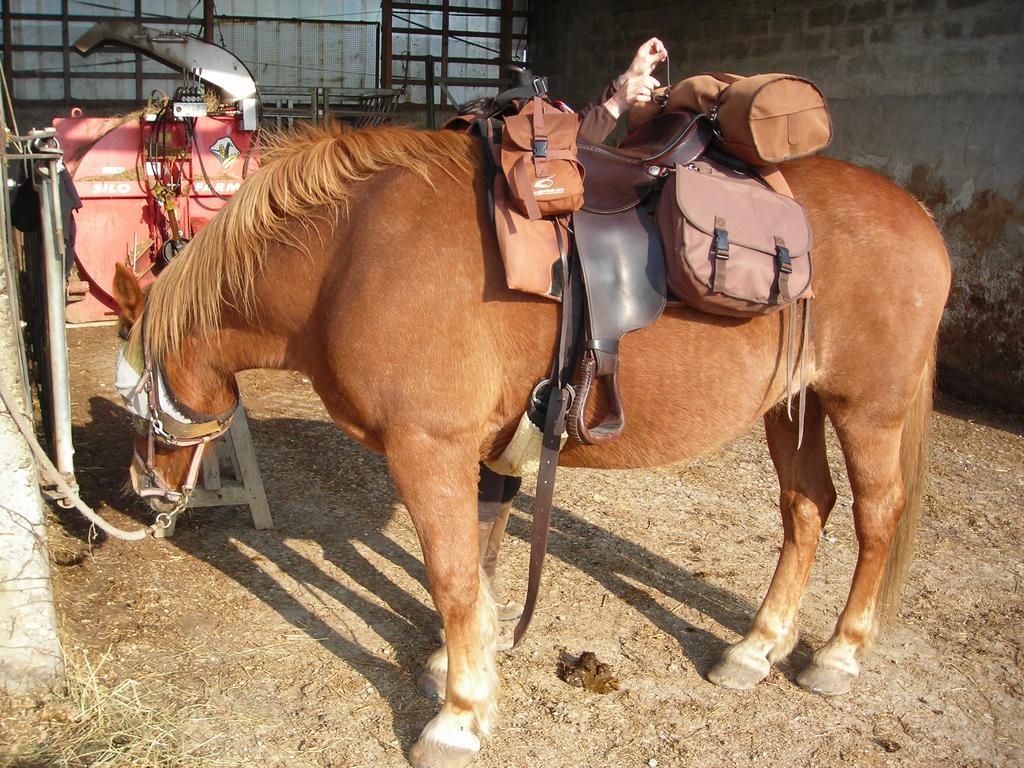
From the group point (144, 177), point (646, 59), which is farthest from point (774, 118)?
point (144, 177)

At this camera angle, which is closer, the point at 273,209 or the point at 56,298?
the point at 273,209

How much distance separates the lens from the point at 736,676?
2.89 m

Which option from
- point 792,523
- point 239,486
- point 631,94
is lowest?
point 239,486

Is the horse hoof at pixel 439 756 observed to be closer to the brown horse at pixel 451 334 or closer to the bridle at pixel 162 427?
the brown horse at pixel 451 334

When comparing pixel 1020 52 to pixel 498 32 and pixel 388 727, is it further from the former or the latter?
pixel 498 32

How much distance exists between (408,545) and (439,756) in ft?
4.69

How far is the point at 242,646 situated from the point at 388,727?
2.14 ft

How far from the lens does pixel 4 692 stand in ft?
8.39

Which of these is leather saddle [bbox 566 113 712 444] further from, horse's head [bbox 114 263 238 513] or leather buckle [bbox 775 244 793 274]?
horse's head [bbox 114 263 238 513]

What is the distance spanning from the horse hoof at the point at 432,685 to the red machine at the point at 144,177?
4.30m

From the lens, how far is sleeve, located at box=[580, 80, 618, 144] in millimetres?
2805

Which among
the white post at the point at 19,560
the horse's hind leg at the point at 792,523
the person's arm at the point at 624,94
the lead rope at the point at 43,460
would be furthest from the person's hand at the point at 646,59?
the lead rope at the point at 43,460

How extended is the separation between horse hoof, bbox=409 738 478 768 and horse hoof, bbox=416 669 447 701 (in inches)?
10.5

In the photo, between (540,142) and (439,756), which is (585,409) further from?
(439,756)
